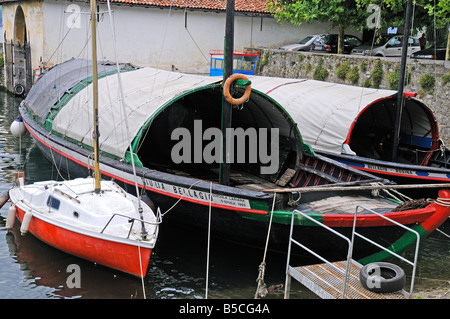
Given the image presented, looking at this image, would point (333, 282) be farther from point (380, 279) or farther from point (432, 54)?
point (432, 54)

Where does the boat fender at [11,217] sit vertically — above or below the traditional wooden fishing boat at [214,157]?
below

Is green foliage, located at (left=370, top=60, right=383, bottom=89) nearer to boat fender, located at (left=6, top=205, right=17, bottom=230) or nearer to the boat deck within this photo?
the boat deck

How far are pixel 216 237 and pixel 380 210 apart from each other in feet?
11.3

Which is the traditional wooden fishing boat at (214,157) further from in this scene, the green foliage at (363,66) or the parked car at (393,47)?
the parked car at (393,47)

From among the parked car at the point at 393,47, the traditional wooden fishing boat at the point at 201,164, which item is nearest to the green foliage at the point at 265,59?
the parked car at the point at 393,47

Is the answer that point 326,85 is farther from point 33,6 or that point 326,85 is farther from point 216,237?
point 33,6

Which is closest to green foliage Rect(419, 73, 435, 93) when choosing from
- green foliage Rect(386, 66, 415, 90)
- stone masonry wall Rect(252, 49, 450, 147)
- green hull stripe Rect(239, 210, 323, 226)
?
stone masonry wall Rect(252, 49, 450, 147)

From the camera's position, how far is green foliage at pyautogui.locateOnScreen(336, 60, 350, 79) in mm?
23469

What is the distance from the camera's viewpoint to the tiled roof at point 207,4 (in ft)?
99.0

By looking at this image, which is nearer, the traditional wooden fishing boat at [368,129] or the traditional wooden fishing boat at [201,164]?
the traditional wooden fishing boat at [201,164]

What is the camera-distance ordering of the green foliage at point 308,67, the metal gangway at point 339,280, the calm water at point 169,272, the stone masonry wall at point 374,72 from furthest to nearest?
the green foliage at point 308,67 → the stone masonry wall at point 374,72 → the calm water at point 169,272 → the metal gangway at point 339,280

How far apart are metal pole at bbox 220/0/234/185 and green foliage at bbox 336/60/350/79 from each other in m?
13.8

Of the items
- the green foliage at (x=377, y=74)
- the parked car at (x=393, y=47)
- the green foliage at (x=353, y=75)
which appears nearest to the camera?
the green foliage at (x=377, y=74)

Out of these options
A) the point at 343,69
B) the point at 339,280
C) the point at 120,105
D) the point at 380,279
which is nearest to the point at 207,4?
the point at 343,69
